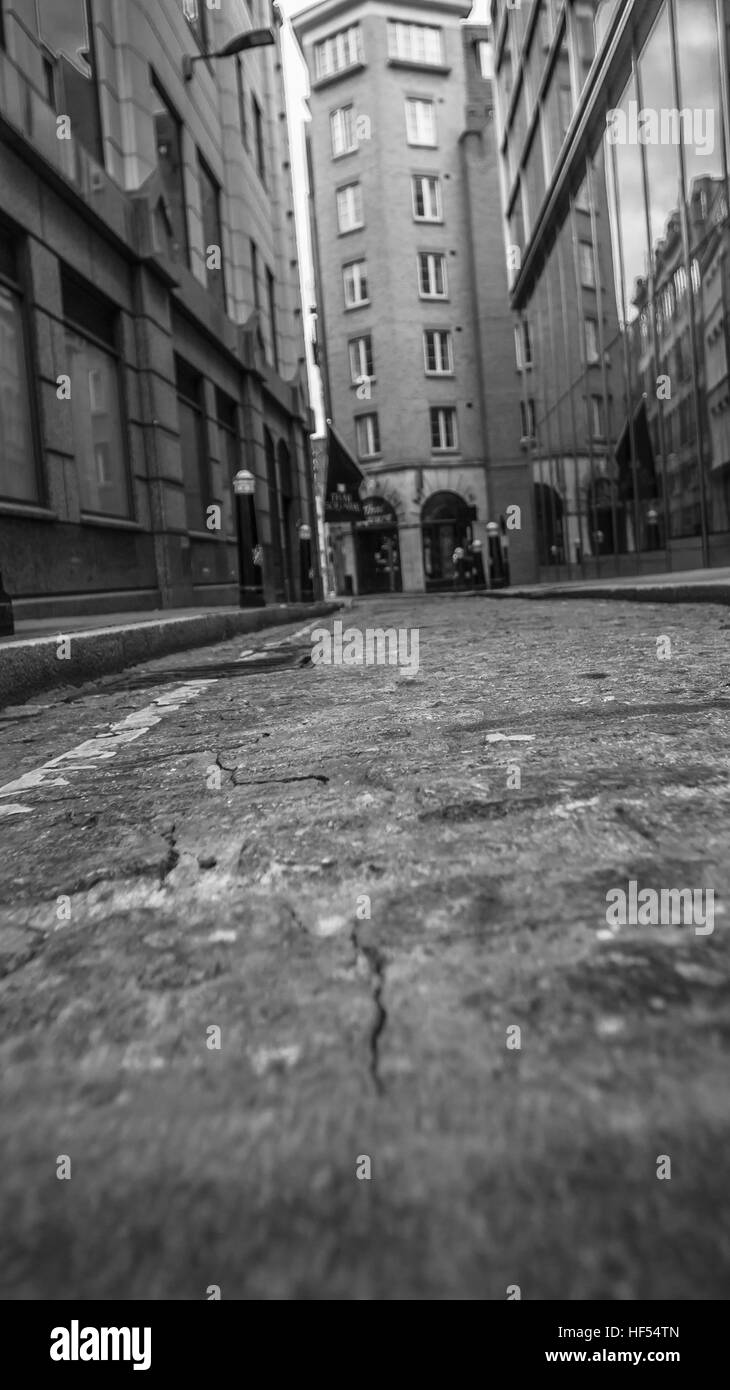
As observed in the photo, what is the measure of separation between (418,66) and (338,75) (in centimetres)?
304

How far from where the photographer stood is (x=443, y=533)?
38.2 m

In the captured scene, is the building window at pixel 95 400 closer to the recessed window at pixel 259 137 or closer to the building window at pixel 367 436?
the recessed window at pixel 259 137

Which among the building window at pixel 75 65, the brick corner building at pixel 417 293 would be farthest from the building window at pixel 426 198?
the building window at pixel 75 65

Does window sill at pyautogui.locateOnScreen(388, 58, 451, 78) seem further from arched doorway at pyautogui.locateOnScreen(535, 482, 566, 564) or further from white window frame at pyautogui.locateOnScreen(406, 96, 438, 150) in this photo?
arched doorway at pyautogui.locateOnScreen(535, 482, 566, 564)

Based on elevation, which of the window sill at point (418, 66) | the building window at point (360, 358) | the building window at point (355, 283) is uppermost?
the window sill at point (418, 66)

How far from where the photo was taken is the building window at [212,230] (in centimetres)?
1777

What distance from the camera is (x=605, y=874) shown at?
4.87ft

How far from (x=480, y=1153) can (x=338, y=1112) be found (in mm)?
140

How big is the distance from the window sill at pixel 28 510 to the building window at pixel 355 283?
31261mm

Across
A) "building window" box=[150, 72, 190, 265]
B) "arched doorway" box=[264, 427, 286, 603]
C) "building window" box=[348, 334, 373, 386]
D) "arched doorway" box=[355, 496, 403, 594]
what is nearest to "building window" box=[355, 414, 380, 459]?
"building window" box=[348, 334, 373, 386]

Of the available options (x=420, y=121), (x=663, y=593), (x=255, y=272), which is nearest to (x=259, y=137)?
(x=255, y=272)

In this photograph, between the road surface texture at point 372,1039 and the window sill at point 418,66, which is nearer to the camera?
the road surface texture at point 372,1039

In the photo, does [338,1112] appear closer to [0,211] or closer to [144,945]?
[144,945]

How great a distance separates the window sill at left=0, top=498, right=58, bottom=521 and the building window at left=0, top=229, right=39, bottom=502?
0.06m
